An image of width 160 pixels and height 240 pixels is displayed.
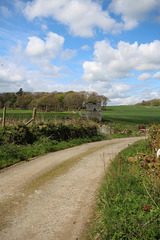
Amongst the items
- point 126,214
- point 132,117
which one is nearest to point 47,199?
point 126,214

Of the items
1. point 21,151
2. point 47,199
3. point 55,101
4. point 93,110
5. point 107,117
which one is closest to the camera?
point 47,199

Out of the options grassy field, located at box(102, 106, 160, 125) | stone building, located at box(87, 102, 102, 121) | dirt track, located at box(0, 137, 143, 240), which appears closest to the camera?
dirt track, located at box(0, 137, 143, 240)

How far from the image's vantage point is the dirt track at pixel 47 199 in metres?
3.60

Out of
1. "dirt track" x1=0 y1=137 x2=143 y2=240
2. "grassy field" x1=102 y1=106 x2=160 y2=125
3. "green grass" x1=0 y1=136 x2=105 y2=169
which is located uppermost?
"grassy field" x1=102 y1=106 x2=160 y2=125

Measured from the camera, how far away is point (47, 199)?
4.83 m

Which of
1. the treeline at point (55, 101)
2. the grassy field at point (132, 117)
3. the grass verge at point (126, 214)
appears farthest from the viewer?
the treeline at point (55, 101)

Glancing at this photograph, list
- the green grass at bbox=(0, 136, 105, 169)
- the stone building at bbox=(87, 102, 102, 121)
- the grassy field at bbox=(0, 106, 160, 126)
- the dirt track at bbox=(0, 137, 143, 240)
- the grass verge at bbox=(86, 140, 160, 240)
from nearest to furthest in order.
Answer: the grass verge at bbox=(86, 140, 160, 240), the dirt track at bbox=(0, 137, 143, 240), the green grass at bbox=(0, 136, 105, 169), the grassy field at bbox=(0, 106, 160, 126), the stone building at bbox=(87, 102, 102, 121)

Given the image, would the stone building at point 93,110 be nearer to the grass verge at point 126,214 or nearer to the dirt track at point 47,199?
the dirt track at point 47,199

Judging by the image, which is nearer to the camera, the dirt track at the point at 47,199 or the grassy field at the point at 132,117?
the dirt track at the point at 47,199

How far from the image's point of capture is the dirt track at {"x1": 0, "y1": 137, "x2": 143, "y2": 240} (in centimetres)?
360

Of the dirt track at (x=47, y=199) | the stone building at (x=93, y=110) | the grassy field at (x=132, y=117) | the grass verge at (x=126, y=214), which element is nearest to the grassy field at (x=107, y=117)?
the grassy field at (x=132, y=117)

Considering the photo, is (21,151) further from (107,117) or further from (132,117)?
(132,117)

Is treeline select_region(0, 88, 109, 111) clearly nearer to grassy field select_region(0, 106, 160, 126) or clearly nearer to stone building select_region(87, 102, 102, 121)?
grassy field select_region(0, 106, 160, 126)

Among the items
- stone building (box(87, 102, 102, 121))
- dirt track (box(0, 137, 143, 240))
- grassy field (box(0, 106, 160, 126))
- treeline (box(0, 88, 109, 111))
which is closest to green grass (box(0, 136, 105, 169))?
dirt track (box(0, 137, 143, 240))
